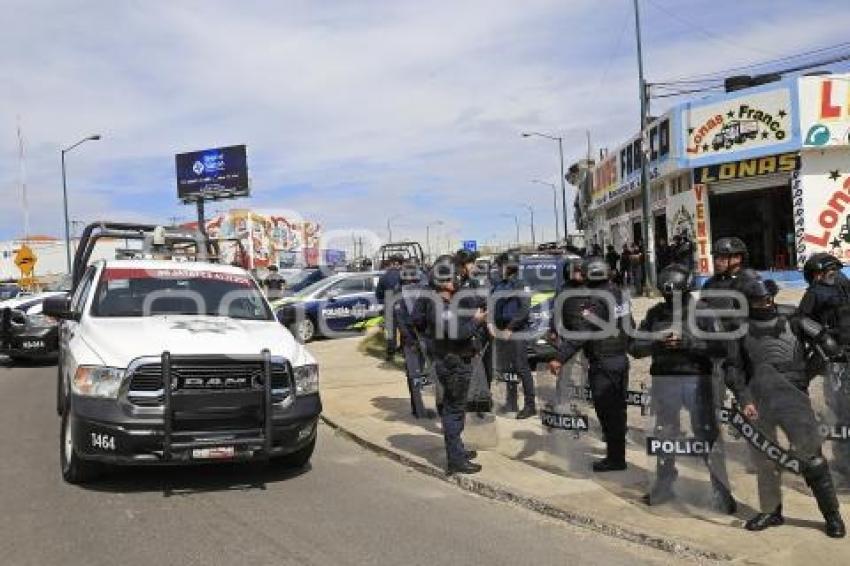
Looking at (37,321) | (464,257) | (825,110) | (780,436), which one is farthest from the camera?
(825,110)

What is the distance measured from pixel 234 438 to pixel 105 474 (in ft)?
4.71

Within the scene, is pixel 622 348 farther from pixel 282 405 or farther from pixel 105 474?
pixel 105 474

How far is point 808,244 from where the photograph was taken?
75.6 ft

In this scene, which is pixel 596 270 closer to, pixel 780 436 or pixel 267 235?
pixel 780 436

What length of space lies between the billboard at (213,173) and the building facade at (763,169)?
41.0 meters

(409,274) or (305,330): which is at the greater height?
(409,274)

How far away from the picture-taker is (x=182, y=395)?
653cm

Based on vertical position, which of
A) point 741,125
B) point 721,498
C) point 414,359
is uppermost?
point 741,125

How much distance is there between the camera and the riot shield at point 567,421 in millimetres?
7480

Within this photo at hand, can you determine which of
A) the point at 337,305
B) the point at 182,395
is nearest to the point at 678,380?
the point at 182,395

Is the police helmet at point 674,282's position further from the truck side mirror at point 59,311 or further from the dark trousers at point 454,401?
the truck side mirror at point 59,311

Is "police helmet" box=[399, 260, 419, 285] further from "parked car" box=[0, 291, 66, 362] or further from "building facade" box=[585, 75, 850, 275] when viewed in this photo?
"building facade" box=[585, 75, 850, 275]

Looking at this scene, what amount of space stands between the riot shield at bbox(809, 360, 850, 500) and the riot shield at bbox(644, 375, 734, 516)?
988 millimetres

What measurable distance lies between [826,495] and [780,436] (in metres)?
0.46
